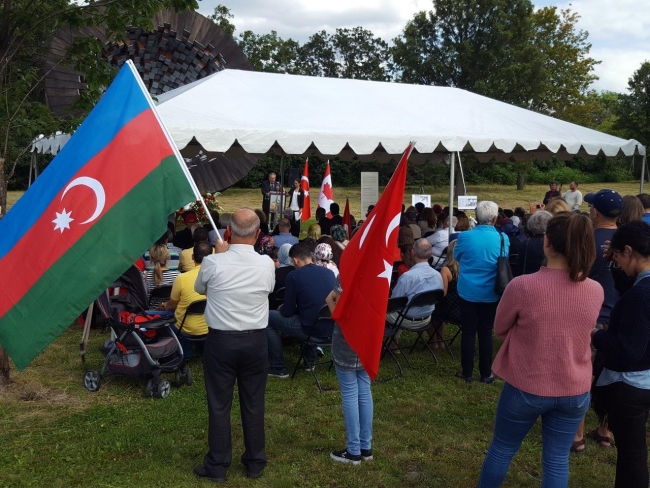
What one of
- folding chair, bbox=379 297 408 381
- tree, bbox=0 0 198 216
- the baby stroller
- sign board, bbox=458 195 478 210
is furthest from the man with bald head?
sign board, bbox=458 195 478 210

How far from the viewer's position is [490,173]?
1641 inches

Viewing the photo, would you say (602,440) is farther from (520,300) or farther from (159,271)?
(159,271)

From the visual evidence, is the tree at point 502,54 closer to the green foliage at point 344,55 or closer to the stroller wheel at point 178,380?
the green foliage at point 344,55

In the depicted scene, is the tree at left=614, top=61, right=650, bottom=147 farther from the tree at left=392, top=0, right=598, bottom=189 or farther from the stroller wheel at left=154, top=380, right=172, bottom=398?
the stroller wheel at left=154, top=380, right=172, bottom=398

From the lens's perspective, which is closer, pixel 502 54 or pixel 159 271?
pixel 159 271

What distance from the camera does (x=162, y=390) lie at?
18.5ft

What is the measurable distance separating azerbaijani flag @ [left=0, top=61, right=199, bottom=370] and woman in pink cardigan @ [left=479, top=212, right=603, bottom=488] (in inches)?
72.7

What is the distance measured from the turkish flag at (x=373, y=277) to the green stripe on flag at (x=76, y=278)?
1037 millimetres

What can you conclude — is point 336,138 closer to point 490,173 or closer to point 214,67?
point 214,67

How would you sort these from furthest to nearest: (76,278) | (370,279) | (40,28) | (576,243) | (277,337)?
(40,28), (277,337), (370,279), (76,278), (576,243)

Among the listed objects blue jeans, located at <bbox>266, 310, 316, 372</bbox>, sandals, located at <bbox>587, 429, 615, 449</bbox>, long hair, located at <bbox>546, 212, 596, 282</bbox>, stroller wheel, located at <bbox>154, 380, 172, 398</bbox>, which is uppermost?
long hair, located at <bbox>546, 212, 596, 282</bbox>

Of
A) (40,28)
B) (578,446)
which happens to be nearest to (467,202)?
(578,446)

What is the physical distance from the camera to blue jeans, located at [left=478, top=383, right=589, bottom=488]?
3086 millimetres

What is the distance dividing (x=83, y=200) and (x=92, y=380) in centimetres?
253
